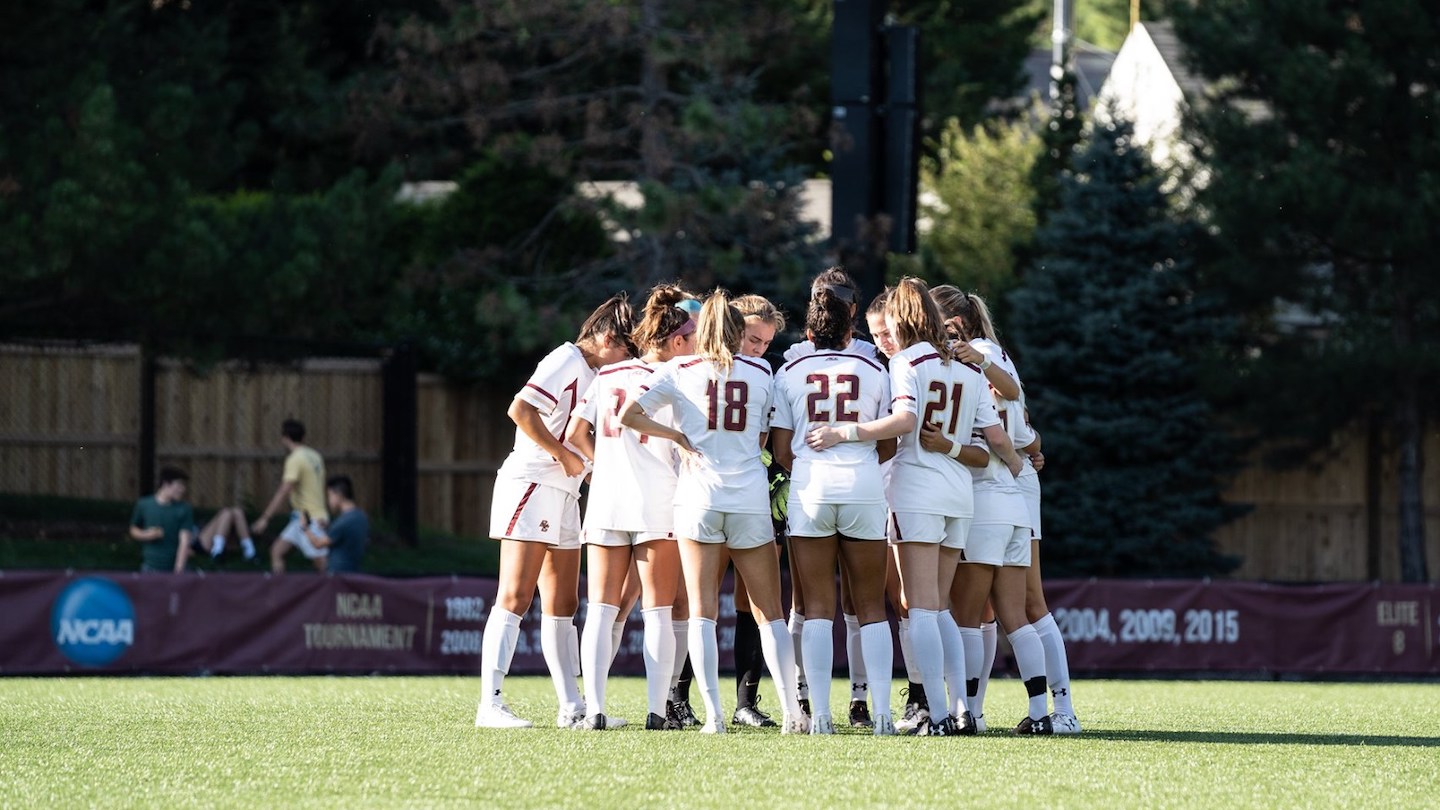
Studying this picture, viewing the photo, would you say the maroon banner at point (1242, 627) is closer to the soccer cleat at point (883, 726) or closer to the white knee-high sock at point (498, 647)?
the soccer cleat at point (883, 726)

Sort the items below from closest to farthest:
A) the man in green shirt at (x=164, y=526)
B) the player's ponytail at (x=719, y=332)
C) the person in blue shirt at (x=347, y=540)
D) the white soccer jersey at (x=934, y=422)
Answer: the player's ponytail at (x=719, y=332) → the white soccer jersey at (x=934, y=422) → the man in green shirt at (x=164, y=526) → the person in blue shirt at (x=347, y=540)

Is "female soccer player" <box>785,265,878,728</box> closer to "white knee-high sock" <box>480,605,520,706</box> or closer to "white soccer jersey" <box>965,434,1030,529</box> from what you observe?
"white soccer jersey" <box>965,434,1030,529</box>

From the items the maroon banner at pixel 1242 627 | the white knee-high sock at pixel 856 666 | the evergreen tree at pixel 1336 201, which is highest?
the evergreen tree at pixel 1336 201

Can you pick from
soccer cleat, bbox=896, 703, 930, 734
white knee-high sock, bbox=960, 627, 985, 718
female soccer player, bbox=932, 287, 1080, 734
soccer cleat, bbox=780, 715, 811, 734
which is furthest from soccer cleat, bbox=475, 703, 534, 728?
female soccer player, bbox=932, 287, 1080, 734

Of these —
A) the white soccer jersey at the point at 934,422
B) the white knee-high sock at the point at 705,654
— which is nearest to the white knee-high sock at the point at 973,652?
the white soccer jersey at the point at 934,422

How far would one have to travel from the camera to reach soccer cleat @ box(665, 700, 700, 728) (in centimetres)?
855

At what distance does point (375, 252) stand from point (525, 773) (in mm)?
13346

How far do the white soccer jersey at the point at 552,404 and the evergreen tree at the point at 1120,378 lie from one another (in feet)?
50.3

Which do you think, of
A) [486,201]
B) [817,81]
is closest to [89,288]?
[486,201]

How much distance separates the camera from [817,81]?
35031 millimetres

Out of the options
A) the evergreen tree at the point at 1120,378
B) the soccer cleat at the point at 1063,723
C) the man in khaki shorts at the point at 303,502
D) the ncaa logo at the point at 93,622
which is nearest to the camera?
the soccer cleat at the point at 1063,723

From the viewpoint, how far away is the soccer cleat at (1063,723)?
8.66m

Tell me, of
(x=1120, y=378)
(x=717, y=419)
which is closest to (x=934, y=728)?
(x=717, y=419)

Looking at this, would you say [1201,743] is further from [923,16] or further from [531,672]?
[923,16]
